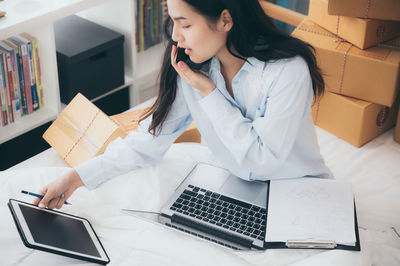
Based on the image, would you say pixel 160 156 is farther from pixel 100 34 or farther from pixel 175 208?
pixel 100 34

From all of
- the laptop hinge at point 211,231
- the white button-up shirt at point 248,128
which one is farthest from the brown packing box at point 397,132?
the laptop hinge at point 211,231

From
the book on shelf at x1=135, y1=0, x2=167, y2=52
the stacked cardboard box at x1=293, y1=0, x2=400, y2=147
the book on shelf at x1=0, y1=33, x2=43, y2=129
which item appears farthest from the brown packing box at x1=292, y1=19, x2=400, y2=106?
the book on shelf at x1=0, y1=33, x2=43, y2=129

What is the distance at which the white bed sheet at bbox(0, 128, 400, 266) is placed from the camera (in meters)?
1.10

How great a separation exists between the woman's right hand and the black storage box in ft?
2.35

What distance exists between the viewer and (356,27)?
1.87m

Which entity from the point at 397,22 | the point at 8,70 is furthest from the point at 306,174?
the point at 8,70

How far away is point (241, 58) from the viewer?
1.30m

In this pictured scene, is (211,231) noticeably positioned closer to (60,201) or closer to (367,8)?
(60,201)

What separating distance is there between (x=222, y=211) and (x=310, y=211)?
0.71 ft

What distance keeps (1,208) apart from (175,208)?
402 mm

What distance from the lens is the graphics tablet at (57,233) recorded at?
1070mm

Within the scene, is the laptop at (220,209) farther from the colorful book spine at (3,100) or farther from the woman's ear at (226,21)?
the colorful book spine at (3,100)

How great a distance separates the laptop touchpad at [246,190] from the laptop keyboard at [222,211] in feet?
0.07

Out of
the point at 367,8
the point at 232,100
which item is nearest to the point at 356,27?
the point at 367,8
